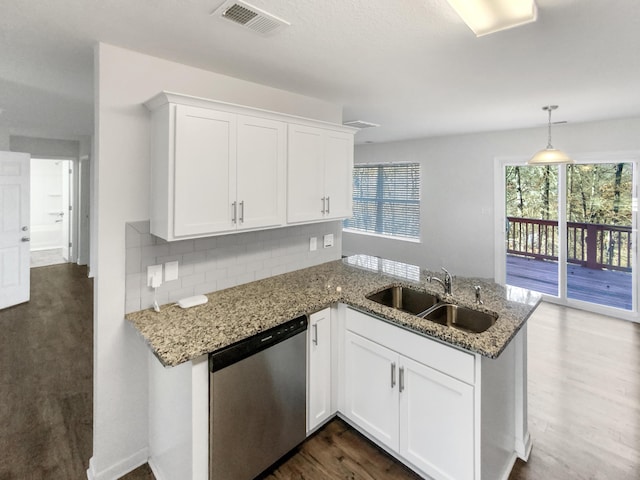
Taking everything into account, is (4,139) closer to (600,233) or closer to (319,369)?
(319,369)

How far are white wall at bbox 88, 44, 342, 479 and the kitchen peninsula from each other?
13 centimetres

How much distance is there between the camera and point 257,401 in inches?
72.6

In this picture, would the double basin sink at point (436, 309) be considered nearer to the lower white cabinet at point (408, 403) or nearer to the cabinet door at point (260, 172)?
the lower white cabinet at point (408, 403)

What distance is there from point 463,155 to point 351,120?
229cm

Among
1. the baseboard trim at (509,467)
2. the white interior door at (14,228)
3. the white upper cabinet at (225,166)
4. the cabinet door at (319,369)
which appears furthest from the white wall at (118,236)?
the white interior door at (14,228)

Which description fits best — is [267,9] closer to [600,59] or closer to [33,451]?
[600,59]

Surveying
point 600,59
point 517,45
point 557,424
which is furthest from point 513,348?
point 600,59

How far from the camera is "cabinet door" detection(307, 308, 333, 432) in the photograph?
2.21 metres

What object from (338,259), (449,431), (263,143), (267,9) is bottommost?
(449,431)

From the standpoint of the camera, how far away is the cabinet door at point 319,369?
2209 mm

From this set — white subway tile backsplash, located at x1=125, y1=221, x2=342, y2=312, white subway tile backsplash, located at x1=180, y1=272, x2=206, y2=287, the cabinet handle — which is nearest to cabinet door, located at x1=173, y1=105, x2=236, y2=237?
white subway tile backsplash, located at x1=125, y1=221, x2=342, y2=312

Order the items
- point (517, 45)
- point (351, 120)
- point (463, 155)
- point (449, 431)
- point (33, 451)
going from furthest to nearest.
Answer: point (463, 155) → point (351, 120) → point (33, 451) → point (517, 45) → point (449, 431)

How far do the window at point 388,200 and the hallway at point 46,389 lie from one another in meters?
5.10

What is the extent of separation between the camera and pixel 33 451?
2178 millimetres
